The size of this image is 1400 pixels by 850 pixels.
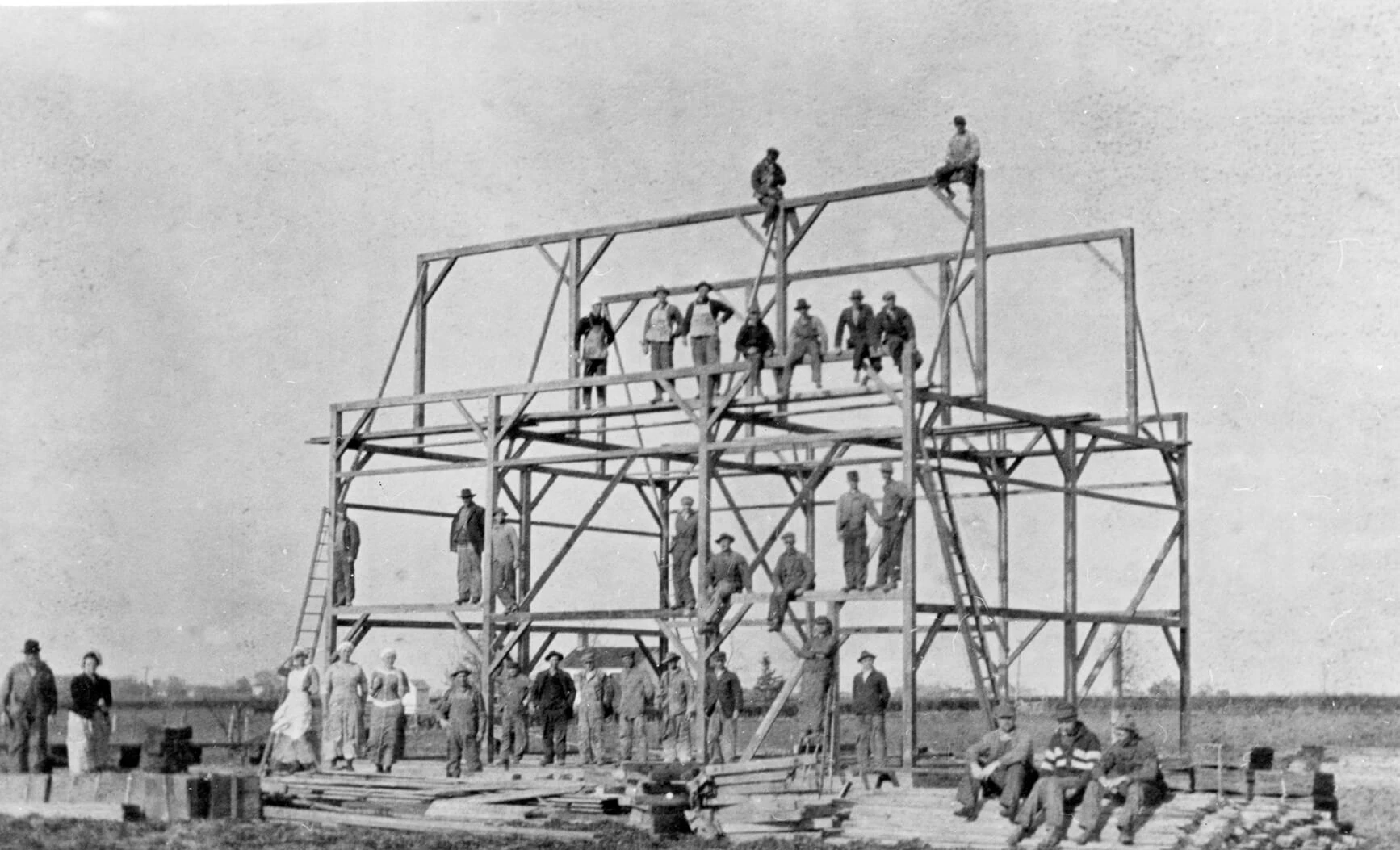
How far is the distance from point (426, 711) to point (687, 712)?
42.8 meters

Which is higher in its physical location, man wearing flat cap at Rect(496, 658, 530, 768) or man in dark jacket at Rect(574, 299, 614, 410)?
man in dark jacket at Rect(574, 299, 614, 410)

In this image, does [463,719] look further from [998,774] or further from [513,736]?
[998,774]

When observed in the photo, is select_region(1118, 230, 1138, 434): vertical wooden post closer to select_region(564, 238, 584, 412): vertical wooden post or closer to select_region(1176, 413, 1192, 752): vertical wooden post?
select_region(1176, 413, 1192, 752): vertical wooden post

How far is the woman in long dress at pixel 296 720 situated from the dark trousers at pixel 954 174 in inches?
390

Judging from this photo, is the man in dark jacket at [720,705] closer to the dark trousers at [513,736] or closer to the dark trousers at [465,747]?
the dark trousers at [513,736]

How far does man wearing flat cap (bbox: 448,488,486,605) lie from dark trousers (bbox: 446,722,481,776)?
9.11ft

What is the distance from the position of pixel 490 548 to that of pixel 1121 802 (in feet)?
37.0

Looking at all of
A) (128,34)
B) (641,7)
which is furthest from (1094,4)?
(128,34)

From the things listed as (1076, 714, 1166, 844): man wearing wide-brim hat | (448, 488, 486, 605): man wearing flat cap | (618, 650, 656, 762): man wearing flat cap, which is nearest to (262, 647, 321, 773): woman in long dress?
(448, 488, 486, 605): man wearing flat cap

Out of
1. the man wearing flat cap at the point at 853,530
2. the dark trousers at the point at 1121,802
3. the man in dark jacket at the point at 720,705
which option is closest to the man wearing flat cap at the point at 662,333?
the man wearing flat cap at the point at 853,530

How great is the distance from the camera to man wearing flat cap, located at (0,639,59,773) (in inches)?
858

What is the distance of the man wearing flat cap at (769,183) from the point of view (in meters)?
24.4


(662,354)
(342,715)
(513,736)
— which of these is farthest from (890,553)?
Answer: (342,715)

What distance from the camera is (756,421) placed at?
25766mm
